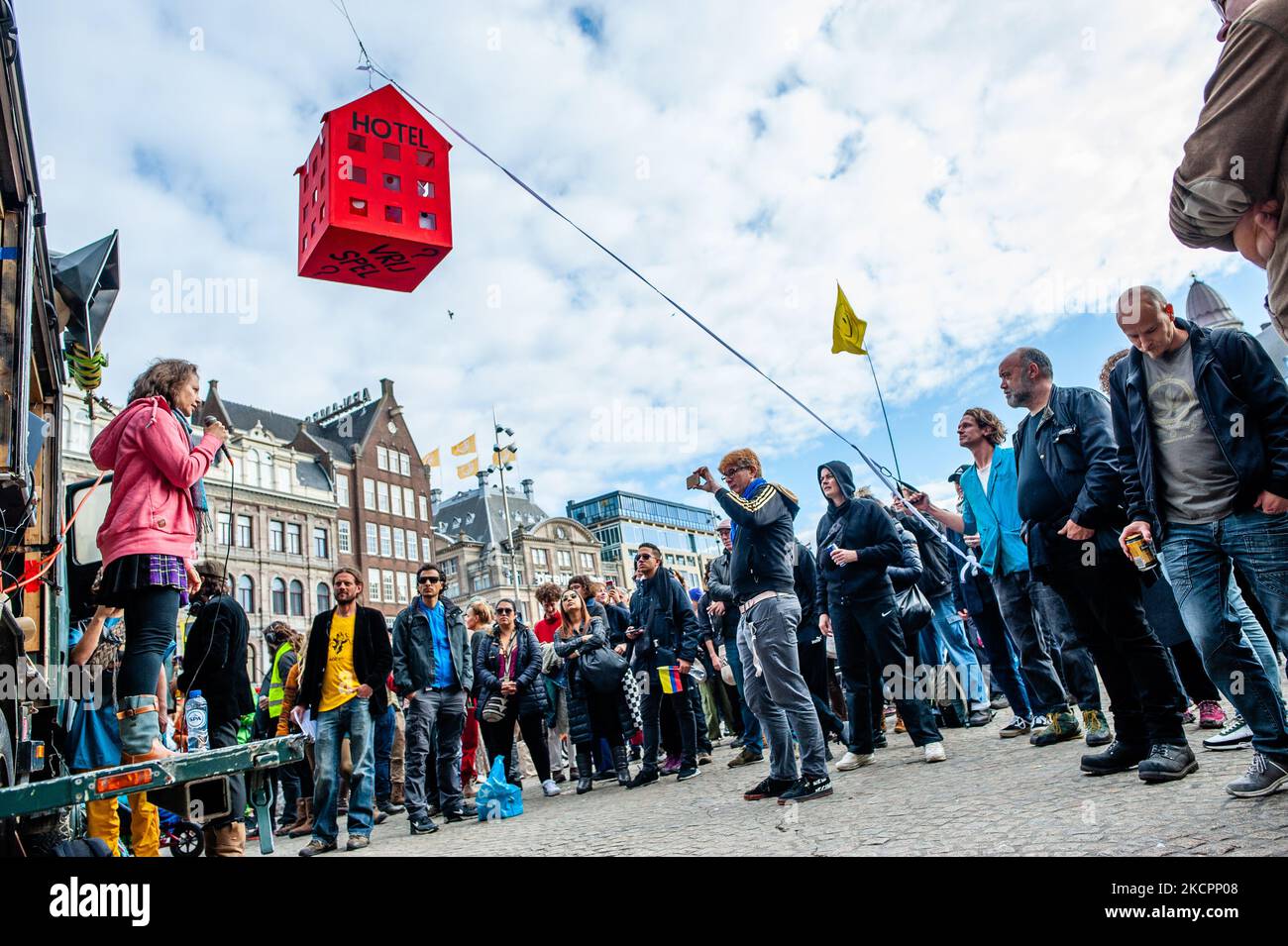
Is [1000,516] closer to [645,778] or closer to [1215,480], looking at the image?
[1215,480]

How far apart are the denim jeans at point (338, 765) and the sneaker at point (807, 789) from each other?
10.7 ft

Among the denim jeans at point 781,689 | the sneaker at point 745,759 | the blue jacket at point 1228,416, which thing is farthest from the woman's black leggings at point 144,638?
the sneaker at point 745,759

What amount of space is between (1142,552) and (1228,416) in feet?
2.28

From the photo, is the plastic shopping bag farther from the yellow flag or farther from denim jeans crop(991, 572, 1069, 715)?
the yellow flag

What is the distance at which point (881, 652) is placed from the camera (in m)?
6.68

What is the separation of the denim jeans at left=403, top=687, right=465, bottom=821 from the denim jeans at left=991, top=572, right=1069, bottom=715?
490 cm

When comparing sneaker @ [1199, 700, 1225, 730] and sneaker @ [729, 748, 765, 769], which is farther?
sneaker @ [729, 748, 765, 769]

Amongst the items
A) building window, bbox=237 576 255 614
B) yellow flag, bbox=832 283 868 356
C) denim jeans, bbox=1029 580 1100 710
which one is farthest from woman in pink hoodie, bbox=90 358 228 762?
building window, bbox=237 576 255 614

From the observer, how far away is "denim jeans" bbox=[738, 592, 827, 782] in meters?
5.55

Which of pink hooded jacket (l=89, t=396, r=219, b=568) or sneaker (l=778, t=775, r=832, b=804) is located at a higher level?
pink hooded jacket (l=89, t=396, r=219, b=568)

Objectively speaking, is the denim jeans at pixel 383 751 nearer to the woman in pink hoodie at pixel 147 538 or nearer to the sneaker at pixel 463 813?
the sneaker at pixel 463 813

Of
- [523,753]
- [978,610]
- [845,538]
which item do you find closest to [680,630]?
[845,538]
